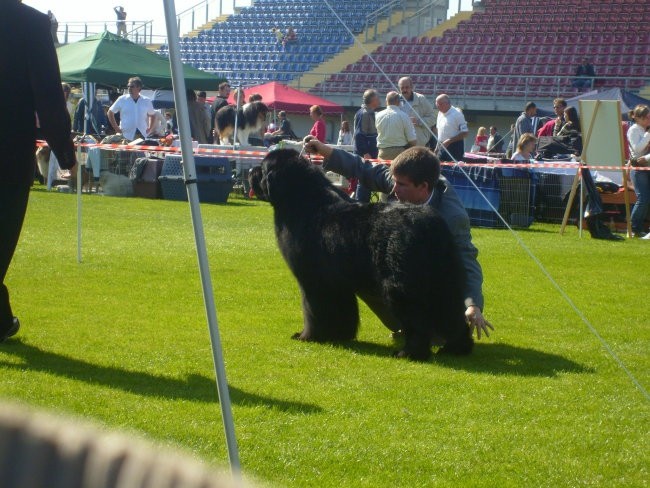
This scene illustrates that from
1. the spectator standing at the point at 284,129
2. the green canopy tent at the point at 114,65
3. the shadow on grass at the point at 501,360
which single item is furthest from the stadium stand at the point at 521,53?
the shadow on grass at the point at 501,360

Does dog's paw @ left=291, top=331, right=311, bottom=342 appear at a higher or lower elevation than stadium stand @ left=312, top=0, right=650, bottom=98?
lower

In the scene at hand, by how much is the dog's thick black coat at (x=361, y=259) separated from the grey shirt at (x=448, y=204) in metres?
0.15

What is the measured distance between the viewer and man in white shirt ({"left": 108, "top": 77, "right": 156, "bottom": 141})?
17.5 metres

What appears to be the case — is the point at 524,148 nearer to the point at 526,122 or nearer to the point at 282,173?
the point at 526,122

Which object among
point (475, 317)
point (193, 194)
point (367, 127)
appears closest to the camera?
point (193, 194)

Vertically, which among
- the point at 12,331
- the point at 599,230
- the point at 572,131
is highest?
the point at 572,131

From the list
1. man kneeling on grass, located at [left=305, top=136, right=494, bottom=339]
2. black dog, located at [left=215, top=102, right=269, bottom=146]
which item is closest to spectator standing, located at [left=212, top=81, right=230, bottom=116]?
black dog, located at [left=215, top=102, right=269, bottom=146]

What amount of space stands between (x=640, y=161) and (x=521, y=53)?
1687 cm

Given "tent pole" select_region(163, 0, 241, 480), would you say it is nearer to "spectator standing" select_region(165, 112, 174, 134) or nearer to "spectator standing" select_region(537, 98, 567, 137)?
"spectator standing" select_region(537, 98, 567, 137)

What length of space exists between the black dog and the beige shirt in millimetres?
4689

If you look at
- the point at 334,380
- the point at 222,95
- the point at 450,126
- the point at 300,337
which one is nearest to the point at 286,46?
the point at 222,95

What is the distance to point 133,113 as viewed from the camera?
17.7 metres

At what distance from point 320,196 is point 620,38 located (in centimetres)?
2438

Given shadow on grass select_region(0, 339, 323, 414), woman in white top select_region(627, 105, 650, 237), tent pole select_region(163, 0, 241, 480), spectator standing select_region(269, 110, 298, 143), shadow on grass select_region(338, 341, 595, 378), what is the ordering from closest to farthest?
tent pole select_region(163, 0, 241, 480), shadow on grass select_region(0, 339, 323, 414), shadow on grass select_region(338, 341, 595, 378), woman in white top select_region(627, 105, 650, 237), spectator standing select_region(269, 110, 298, 143)
